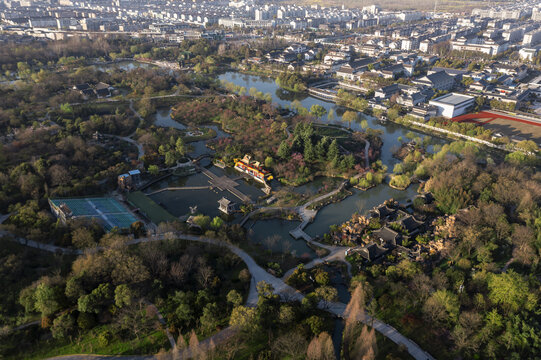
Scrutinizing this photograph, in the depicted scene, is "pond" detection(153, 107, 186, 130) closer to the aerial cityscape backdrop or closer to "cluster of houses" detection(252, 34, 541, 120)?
the aerial cityscape backdrop

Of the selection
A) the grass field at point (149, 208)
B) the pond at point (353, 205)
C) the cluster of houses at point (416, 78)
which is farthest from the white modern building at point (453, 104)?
the grass field at point (149, 208)

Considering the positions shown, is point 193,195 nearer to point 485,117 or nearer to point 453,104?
point 453,104

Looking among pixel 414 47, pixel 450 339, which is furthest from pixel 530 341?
pixel 414 47

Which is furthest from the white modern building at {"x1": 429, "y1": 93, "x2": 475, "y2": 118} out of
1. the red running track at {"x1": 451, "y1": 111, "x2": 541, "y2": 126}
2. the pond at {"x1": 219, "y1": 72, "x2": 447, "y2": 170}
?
the pond at {"x1": 219, "y1": 72, "x2": 447, "y2": 170}

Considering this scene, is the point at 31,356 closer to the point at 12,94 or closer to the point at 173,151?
the point at 173,151

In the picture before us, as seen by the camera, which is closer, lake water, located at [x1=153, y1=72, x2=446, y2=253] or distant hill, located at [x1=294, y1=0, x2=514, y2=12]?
lake water, located at [x1=153, y1=72, x2=446, y2=253]

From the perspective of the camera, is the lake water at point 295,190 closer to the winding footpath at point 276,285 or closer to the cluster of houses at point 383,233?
the cluster of houses at point 383,233
